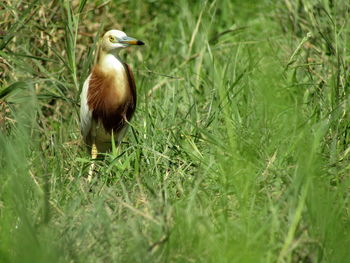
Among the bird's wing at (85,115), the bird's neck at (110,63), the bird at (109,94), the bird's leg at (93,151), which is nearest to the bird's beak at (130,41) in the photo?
the bird at (109,94)

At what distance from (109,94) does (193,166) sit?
0.85m

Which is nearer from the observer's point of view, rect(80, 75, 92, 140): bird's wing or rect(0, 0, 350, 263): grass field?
rect(0, 0, 350, 263): grass field

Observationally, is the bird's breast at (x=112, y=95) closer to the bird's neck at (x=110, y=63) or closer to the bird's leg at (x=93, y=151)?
the bird's neck at (x=110, y=63)

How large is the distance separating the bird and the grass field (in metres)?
0.08

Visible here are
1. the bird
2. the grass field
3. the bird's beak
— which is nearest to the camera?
the grass field

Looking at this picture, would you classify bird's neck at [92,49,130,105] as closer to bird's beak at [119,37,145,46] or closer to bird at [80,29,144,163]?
bird at [80,29,144,163]

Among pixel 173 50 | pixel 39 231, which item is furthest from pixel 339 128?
pixel 173 50

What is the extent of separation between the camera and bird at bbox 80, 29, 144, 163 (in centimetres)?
391

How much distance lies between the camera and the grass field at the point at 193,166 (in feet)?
7.77

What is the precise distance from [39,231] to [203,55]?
6.91 ft

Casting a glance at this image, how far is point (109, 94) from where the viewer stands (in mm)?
3936

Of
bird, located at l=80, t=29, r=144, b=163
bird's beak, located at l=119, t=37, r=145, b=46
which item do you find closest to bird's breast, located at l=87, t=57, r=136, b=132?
bird, located at l=80, t=29, r=144, b=163

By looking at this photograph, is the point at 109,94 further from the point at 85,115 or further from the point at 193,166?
the point at 193,166

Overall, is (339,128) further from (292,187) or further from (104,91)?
(104,91)
